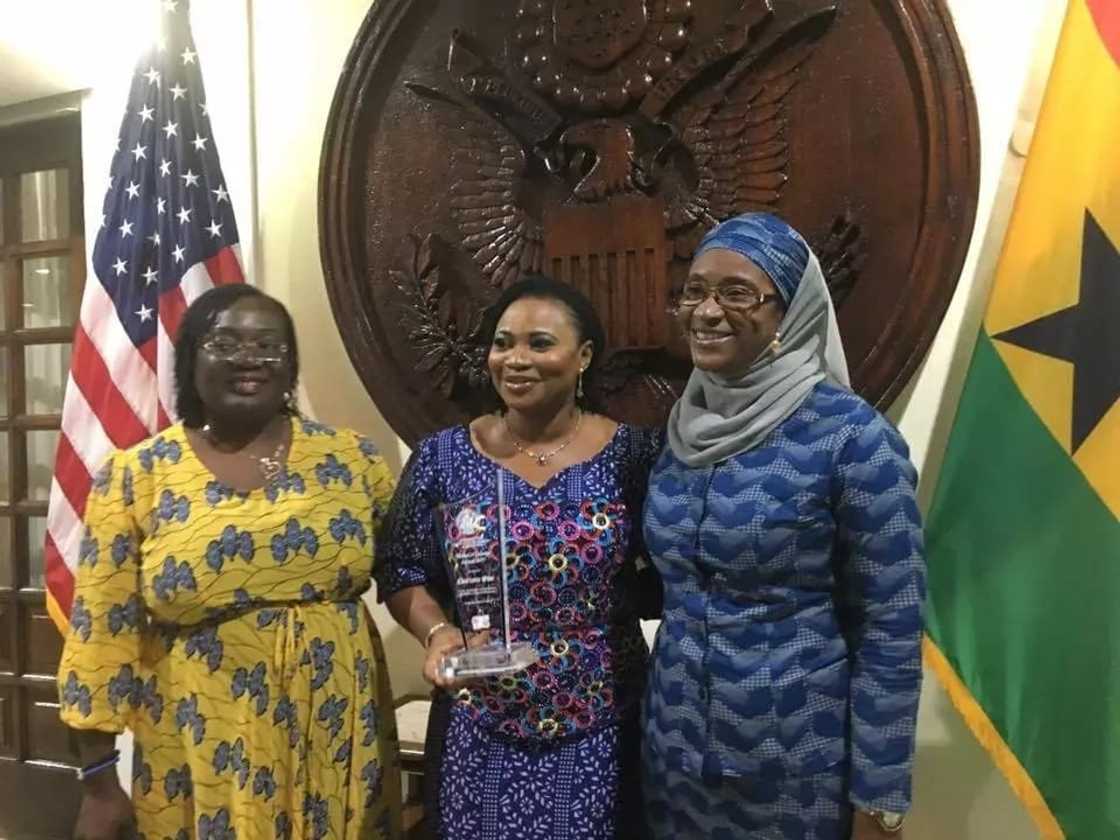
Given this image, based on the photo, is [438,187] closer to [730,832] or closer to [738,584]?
[738,584]

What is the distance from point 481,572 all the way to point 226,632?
1.32 ft

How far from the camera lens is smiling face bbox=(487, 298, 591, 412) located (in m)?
1.40

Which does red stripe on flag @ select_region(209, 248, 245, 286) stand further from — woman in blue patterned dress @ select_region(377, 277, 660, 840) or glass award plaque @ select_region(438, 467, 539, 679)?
glass award plaque @ select_region(438, 467, 539, 679)

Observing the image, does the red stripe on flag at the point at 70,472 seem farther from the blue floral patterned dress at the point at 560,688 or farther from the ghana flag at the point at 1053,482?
the ghana flag at the point at 1053,482

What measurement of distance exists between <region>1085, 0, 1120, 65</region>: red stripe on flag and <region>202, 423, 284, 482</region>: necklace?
1.37m

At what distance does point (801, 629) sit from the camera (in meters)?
1.18

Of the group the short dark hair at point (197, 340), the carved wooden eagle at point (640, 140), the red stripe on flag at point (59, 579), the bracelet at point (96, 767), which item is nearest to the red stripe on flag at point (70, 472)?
the red stripe on flag at point (59, 579)

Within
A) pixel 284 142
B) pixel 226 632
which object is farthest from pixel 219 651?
pixel 284 142

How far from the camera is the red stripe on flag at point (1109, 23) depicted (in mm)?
1347

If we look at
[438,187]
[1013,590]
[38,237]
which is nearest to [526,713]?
[1013,590]

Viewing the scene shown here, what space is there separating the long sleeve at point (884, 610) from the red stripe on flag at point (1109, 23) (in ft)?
2.30

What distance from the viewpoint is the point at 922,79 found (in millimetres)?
1579

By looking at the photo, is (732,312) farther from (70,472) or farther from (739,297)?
(70,472)

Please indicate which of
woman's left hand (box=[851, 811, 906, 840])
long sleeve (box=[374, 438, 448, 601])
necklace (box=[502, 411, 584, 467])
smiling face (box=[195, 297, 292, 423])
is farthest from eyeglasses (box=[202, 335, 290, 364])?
woman's left hand (box=[851, 811, 906, 840])
